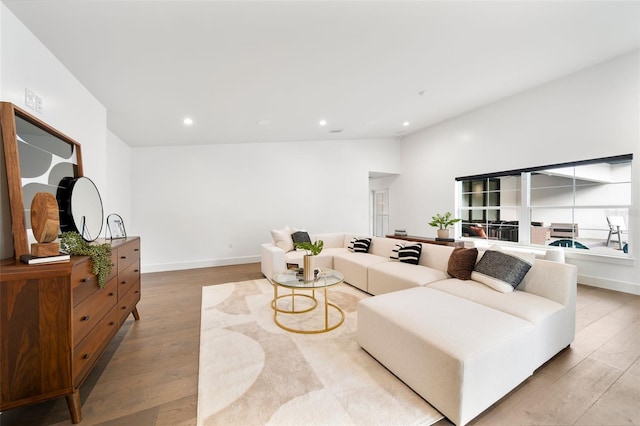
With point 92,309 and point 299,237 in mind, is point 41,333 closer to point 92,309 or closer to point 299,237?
point 92,309

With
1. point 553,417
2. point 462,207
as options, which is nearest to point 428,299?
point 553,417

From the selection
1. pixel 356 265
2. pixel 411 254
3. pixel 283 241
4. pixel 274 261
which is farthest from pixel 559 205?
pixel 274 261

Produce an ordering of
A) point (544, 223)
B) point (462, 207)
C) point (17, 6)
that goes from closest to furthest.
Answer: point (17, 6), point (544, 223), point (462, 207)

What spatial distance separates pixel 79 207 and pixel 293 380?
220cm

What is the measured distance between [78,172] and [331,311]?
112 inches

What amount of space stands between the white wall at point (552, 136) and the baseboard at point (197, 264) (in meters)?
4.35

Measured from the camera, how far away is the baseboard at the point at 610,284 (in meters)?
3.39

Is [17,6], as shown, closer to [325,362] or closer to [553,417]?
[325,362]

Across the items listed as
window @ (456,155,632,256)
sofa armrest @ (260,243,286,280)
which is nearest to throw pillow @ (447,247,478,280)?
sofa armrest @ (260,243,286,280)

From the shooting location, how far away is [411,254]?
11.0ft

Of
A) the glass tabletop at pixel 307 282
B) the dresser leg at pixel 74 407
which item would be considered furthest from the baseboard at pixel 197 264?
the dresser leg at pixel 74 407

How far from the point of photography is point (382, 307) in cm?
193

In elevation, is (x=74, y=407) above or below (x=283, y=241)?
below

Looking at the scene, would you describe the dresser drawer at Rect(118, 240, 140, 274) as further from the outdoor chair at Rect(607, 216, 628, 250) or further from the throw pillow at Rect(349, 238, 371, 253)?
the outdoor chair at Rect(607, 216, 628, 250)
